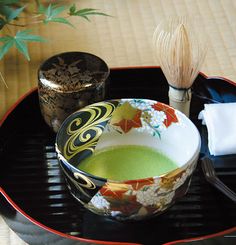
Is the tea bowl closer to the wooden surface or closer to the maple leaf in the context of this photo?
the maple leaf

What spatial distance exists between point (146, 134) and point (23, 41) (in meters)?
0.24

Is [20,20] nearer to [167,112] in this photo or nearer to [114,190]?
[167,112]

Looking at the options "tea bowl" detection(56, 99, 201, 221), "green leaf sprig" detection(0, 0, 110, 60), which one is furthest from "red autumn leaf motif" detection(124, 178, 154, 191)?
"green leaf sprig" detection(0, 0, 110, 60)

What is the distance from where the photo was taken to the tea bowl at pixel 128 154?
57cm

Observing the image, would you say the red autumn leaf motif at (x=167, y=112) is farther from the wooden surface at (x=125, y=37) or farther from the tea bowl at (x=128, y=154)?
the wooden surface at (x=125, y=37)

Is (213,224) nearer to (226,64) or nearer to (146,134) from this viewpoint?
(146,134)

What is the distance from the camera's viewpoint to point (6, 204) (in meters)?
0.64

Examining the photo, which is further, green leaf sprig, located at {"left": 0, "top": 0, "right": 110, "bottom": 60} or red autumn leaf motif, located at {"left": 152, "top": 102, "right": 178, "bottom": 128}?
green leaf sprig, located at {"left": 0, "top": 0, "right": 110, "bottom": 60}

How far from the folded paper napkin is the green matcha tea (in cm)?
7

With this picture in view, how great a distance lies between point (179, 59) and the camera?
0.71 metres

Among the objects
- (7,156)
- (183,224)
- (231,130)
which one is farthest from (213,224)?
(7,156)

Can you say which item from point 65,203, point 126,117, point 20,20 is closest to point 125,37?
point 20,20

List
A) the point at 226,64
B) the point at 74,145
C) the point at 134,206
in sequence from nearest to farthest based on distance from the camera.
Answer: the point at 134,206 → the point at 74,145 → the point at 226,64

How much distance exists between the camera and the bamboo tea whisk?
707 mm
